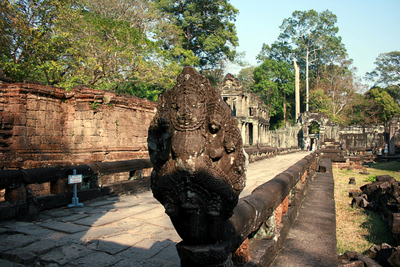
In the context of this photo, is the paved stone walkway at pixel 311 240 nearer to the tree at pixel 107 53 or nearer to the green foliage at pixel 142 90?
the tree at pixel 107 53

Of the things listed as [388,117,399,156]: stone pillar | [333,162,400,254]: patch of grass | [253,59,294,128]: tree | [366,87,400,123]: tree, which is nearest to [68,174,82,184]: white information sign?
[333,162,400,254]: patch of grass

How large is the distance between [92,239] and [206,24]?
33599 mm

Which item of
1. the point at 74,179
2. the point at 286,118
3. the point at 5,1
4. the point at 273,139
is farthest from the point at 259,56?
the point at 74,179

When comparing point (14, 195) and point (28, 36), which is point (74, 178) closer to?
point (14, 195)

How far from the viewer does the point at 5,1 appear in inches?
495

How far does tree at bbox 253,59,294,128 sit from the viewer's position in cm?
4806

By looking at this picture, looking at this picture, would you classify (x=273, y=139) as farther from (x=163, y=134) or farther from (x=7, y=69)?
(x=163, y=134)

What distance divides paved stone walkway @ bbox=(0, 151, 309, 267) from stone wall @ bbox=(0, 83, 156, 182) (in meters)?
4.28

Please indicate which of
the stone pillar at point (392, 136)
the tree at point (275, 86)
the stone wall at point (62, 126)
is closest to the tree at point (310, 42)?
the tree at point (275, 86)

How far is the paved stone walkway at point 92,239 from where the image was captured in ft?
8.97

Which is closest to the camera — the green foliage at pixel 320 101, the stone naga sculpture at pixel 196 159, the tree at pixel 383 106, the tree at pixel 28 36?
the stone naga sculpture at pixel 196 159

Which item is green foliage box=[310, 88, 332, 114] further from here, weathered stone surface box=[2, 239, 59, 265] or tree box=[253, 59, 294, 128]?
weathered stone surface box=[2, 239, 59, 265]

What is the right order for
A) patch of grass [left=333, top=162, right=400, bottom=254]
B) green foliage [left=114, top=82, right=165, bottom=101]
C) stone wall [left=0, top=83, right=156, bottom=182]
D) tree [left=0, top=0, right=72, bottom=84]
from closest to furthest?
patch of grass [left=333, top=162, right=400, bottom=254] < stone wall [left=0, top=83, right=156, bottom=182] < tree [left=0, top=0, right=72, bottom=84] < green foliage [left=114, top=82, right=165, bottom=101]

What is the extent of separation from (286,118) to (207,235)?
173 feet
